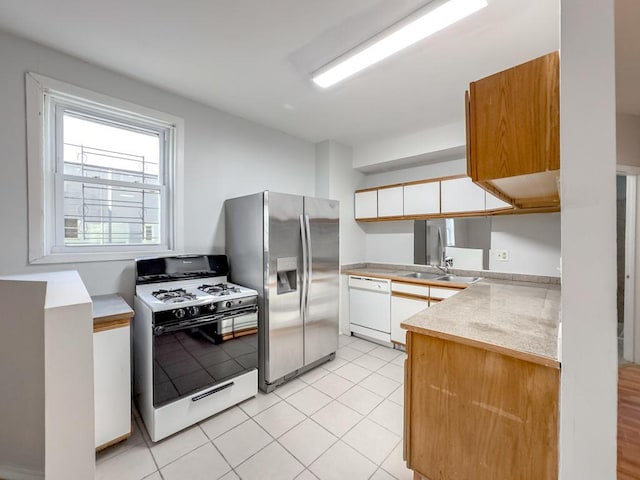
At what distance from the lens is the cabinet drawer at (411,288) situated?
9.74 feet

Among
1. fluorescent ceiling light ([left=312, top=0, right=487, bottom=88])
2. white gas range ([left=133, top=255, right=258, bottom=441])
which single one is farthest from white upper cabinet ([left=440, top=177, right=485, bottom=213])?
white gas range ([left=133, top=255, right=258, bottom=441])

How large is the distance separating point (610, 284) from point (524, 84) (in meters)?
0.84

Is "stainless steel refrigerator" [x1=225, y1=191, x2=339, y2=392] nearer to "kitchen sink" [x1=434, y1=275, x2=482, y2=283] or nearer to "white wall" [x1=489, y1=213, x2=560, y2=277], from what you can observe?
"kitchen sink" [x1=434, y1=275, x2=482, y2=283]

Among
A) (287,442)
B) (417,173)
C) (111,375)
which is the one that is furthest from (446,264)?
(111,375)

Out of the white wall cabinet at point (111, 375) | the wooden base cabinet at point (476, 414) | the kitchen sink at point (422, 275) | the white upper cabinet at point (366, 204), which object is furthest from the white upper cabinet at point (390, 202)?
the white wall cabinet at point (111, 375)

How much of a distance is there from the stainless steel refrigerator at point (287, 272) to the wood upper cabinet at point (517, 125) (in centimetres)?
161

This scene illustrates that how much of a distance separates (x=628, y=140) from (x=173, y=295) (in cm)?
471

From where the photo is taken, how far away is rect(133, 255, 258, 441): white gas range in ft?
5.90

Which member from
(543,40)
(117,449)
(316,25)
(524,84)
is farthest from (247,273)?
(543,40)

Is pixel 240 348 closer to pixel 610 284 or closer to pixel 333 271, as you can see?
pixel 333 271

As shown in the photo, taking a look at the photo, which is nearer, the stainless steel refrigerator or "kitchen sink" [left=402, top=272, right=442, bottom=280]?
the stainless steel refrigerator

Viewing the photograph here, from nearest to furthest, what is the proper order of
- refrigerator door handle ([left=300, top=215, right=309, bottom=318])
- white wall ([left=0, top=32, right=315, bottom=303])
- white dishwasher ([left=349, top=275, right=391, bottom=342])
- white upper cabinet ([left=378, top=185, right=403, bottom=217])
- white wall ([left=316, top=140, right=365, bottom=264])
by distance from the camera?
white wall ([left=0, top=32, right=315, bottom=303]), refrigerator door handle ([left=300, top=215, right=309, bottom=318]), white dishwasher ([left=349, top=275, right=391, bottom=342]), white upper cabinet ([left=378, top=185, right=403, bottom=217]), white wall ([left=316, top=140, right=365, bottom=264])

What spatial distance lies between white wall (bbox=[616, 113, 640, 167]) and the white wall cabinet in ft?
15.7

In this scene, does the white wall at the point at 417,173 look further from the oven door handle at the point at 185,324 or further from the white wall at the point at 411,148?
the oven door handle at the point at 185,324
